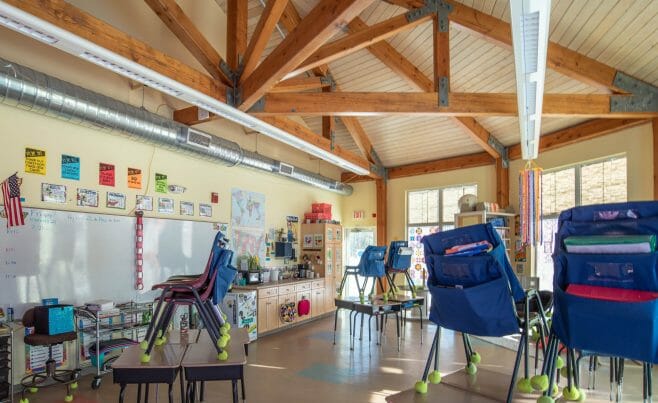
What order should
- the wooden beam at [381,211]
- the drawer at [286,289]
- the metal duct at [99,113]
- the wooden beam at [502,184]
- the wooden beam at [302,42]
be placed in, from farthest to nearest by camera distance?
the wooden beam at [381,211] → the wooden beam at [502,184] → the drawer at [286,289] → the metal duct at [99,113] → the wooden beam at [302,42]

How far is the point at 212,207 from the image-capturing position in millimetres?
→ 7457

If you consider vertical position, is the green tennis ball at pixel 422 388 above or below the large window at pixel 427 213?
below

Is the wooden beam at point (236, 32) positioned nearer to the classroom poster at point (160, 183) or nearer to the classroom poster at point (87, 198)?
the classroom poster at point (160, 183)


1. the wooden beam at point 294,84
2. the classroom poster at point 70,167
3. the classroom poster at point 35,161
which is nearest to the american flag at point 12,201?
the classroom poster at point 35,161

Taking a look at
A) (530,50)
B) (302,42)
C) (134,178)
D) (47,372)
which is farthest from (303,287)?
(530,50)

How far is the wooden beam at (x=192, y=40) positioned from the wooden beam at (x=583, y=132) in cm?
577

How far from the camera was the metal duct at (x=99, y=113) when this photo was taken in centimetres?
421

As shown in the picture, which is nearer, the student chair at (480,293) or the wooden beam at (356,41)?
the student chair at (480,293)

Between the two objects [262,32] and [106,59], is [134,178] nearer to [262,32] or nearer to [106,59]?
[106,59]

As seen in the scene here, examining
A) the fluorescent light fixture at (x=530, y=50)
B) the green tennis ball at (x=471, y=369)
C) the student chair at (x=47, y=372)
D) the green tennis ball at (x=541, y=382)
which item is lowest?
the student chair at (x=47, y=372)

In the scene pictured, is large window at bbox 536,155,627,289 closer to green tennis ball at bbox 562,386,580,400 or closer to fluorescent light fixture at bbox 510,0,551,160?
fluorescent light fixture at bbox 510,0,551,160

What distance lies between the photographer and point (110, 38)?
3908 millimetres

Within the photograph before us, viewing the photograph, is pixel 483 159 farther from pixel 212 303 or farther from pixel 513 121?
pixel 212 303

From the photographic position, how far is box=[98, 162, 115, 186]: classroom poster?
5.58 meters
